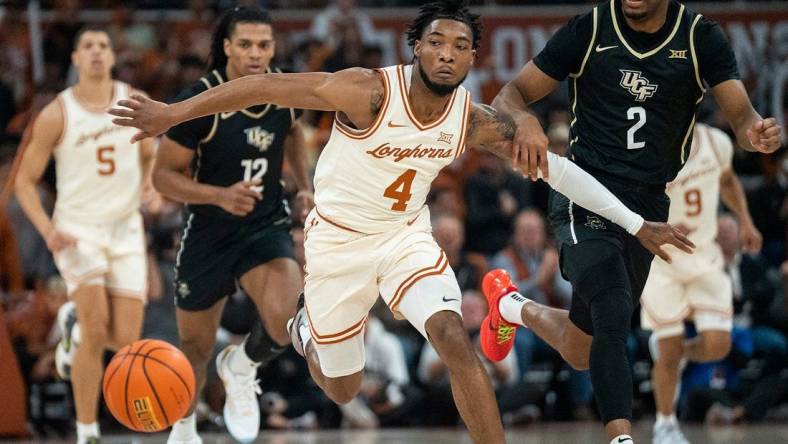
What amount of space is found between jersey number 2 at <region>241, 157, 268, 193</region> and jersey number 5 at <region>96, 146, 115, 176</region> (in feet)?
5.44

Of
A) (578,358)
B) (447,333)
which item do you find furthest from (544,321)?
(447,333)

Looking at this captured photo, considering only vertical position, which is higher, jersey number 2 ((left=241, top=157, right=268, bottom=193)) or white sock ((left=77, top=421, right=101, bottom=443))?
jersey number 2 ((left=241, top=157, right=268, bottom=193))

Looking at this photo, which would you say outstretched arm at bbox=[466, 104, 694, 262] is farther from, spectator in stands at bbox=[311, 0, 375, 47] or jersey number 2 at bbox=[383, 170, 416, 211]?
spectator in stands at bbox=[311, 0, 375, 47]

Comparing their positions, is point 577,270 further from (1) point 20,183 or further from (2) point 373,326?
(2) point 373,326

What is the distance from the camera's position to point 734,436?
9.82 metres

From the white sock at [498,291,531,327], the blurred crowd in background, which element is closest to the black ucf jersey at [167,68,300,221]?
the white sock at [498,291,531,327]

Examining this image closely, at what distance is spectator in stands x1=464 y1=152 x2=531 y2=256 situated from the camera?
42.3 feet

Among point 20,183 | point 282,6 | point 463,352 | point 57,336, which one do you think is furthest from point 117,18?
point 463,352

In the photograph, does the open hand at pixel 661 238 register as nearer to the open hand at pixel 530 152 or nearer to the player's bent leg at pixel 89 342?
Answer: the open hand at pixel 530 152

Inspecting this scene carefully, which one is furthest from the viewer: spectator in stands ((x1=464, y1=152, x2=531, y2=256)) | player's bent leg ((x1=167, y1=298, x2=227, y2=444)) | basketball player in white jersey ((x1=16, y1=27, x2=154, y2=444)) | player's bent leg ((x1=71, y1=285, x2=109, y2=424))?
spectator in stands ((x1=464, y1=152, x2=531, y2=256))

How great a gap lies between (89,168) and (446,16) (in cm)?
371

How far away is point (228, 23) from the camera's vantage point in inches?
307

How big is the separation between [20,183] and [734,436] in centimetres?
559

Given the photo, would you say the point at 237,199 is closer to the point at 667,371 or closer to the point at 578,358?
the point at 578,358
